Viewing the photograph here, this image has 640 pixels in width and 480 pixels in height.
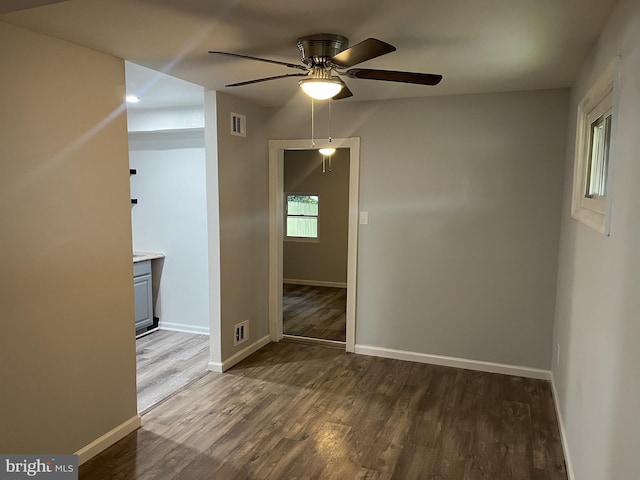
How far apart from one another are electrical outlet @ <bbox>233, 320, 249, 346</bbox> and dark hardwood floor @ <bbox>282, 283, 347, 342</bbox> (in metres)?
0.83

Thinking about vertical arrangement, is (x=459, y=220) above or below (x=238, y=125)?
below

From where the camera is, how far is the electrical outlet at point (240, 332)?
13.7 ft

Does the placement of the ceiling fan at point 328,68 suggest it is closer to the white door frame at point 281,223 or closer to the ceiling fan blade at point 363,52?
the ceiling fan blade at point 363,52

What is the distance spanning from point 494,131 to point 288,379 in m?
2.71

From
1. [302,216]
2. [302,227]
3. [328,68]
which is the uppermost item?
[328,68]

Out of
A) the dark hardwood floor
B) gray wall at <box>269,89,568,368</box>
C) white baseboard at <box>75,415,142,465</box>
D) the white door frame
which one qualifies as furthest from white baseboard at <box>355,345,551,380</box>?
white baseboard at <box>75,415,142,465</box>

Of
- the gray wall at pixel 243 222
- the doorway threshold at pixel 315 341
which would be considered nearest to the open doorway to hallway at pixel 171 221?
the gray wall at pixel 243 222

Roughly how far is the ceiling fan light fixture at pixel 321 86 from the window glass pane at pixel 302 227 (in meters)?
5.33

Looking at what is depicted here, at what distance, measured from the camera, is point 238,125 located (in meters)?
4.05

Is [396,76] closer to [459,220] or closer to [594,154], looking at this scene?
[594,154]

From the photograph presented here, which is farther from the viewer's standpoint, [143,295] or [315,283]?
A: [315,283]

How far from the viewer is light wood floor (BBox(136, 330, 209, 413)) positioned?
3607mm

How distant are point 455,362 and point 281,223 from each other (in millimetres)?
2136

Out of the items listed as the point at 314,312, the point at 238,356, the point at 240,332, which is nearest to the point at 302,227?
the point at 314,312
